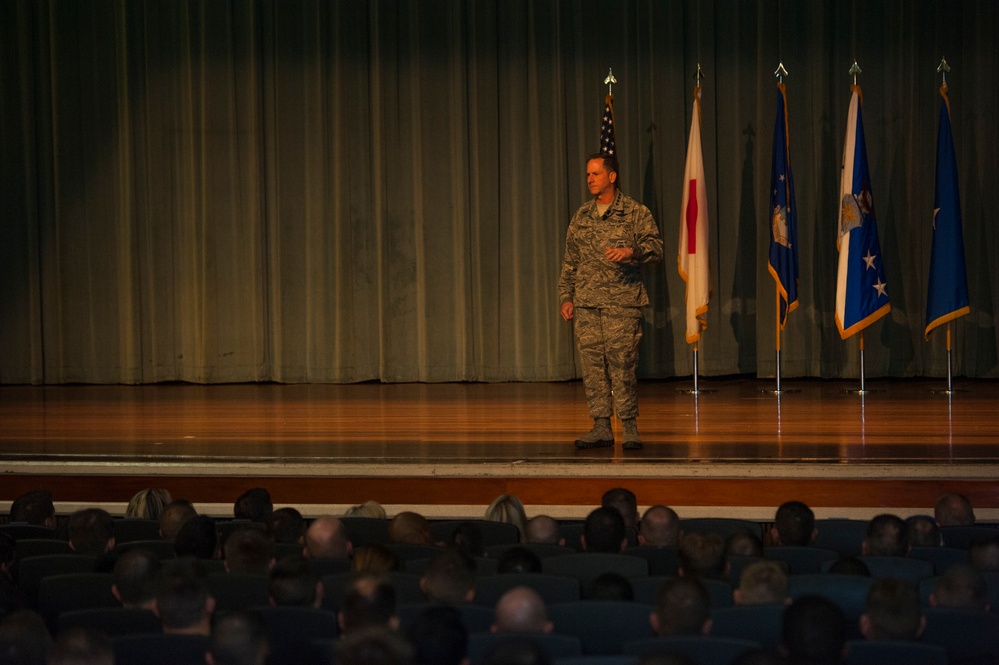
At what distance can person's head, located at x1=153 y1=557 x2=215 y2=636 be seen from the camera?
9.14 ft

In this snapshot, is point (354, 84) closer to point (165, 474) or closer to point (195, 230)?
point (195, 230)

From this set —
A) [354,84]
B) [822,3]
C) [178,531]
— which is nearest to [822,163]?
[822,3]

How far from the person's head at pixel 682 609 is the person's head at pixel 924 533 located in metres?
1.29

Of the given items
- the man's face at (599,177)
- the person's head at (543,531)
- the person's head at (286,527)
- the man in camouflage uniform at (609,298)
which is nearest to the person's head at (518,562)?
the person's head at (543,531)

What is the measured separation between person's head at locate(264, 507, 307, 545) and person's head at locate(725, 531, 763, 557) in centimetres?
143

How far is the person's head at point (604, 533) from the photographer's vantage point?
3.74 metres

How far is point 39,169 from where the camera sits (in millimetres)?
10961

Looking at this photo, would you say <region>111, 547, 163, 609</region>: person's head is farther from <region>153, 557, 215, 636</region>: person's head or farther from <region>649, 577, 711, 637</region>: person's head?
<region>649, 577, 711, 637</region>: person's head

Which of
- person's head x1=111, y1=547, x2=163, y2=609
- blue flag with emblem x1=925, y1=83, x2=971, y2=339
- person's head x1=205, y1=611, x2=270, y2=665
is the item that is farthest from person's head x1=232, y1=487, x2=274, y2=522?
blue flag with emblem x1=925, y1=83, x2=971, y2=339

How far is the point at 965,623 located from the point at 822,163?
315 inches

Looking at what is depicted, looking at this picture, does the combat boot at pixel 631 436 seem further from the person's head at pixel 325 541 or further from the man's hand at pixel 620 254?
the person's head at pixel 325 541

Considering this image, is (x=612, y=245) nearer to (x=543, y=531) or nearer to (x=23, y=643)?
Answer: (x=543, y=531)

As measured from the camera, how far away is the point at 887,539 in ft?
11.6

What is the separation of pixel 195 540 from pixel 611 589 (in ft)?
4.61
